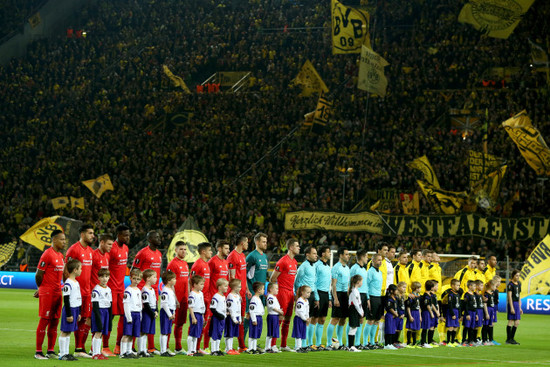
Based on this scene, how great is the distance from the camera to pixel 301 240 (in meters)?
37.5

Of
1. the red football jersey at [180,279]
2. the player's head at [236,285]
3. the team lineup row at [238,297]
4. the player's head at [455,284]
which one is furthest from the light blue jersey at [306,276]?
the player's head at [455,284]

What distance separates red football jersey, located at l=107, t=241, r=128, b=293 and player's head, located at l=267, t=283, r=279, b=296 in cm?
305

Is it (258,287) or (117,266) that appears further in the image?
(258,287)

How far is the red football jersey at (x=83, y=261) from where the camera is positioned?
15992mm

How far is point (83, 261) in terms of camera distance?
→ 16.0 m

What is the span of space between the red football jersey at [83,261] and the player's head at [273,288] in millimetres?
3865

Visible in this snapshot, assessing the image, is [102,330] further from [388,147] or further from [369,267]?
[388,147]

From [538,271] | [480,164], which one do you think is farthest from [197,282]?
[480,164]

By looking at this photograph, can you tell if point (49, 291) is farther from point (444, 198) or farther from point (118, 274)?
point (444, 198)

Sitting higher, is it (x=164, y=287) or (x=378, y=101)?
(x=378, y=101)

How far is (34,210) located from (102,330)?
95.0 ft

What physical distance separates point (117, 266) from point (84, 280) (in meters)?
1.06

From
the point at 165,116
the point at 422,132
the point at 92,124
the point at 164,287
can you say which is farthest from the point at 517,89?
the point at 164,287

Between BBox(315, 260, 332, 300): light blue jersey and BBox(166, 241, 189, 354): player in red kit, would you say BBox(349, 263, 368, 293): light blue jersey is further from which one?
BBox(166, 241, 189, 354): player in red kit
